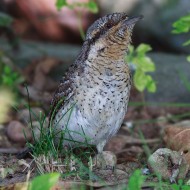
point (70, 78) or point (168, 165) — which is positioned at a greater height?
point (70, 78)

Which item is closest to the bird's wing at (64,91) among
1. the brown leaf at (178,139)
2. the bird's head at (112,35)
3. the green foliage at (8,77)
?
the bird's head at (112,35)

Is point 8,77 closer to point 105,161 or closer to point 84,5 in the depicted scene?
point 84,5

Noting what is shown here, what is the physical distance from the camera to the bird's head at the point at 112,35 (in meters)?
4.75

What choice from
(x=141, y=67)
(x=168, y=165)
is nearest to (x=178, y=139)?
(x=168, y=165)

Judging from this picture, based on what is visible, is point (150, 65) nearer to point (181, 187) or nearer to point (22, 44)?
point (181, 187)

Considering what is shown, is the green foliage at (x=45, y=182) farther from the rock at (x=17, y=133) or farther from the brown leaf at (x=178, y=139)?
the rock at (x=17, y=133)

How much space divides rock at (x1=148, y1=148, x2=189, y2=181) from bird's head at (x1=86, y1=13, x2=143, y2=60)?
0.84 meters

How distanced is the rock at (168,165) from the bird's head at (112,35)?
0.84 metres

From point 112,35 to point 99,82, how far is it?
0.35m

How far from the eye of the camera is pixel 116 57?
4824 millimetres

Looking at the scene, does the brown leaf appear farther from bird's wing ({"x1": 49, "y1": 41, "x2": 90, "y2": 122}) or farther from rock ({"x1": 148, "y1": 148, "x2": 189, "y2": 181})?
bird's wing ({"x1": 49, "y1": 41, "x2": 90, "y2": 122})

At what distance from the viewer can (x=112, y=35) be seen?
4.76 meters

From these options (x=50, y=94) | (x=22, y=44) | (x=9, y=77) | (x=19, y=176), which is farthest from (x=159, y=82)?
(x=19, y=176)

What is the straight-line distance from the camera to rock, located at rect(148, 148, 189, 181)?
4249 mm
